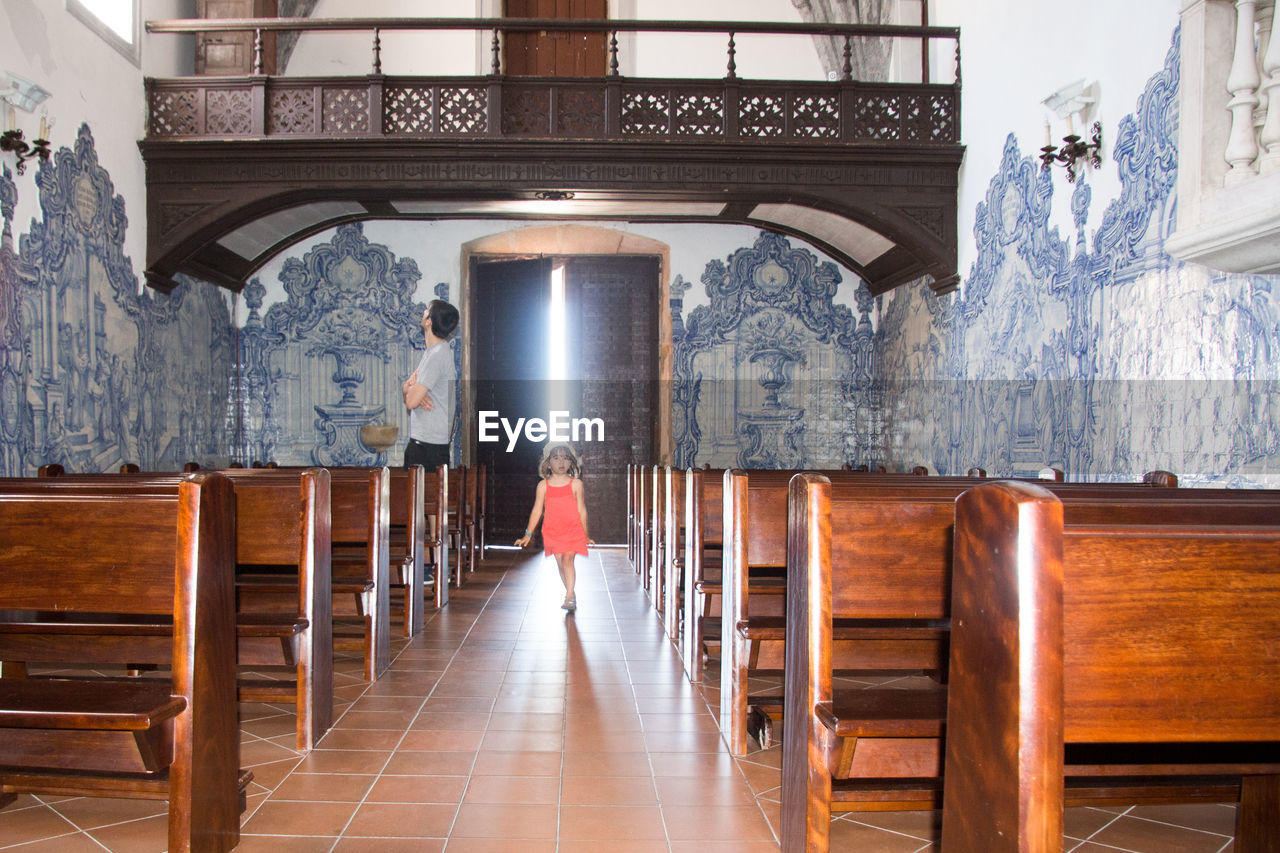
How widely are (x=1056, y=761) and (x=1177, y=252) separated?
3671 millimetres

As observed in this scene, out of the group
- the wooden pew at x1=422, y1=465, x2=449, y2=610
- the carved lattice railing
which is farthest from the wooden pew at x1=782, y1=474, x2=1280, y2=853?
the carved lattice railing

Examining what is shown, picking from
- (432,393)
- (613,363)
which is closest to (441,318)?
(432,393)

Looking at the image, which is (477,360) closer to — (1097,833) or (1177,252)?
(1177,252)

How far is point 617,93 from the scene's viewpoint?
6918 millimetres

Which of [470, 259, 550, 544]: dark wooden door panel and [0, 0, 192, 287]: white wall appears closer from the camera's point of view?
[0, 0, 192, 287]: white wall

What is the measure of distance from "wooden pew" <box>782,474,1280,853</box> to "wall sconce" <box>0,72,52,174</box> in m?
5.55

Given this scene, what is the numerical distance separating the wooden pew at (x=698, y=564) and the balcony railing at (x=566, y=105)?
380 cm

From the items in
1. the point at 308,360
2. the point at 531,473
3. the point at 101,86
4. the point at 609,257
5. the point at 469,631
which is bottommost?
the point at 469,631

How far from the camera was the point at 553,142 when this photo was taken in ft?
22.6

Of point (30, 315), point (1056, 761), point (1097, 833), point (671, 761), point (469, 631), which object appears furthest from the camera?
point (30, 315)

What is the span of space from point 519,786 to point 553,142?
211 inches

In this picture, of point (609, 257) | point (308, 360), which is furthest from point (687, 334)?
point (308, 360)

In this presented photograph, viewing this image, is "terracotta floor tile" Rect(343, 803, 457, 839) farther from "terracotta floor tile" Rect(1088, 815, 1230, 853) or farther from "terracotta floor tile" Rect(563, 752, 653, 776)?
"terracotta floor tile" Rect(1088, 815, 1230, 853)

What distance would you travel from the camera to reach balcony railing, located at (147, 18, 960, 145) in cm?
689
